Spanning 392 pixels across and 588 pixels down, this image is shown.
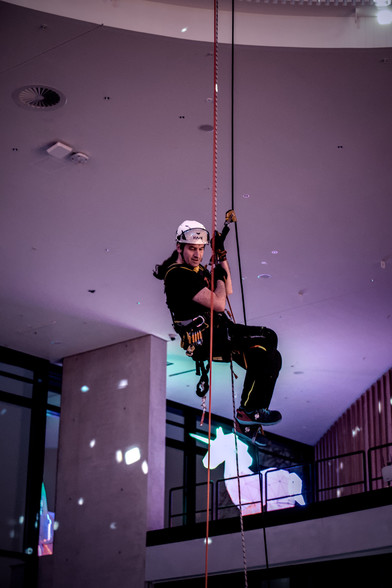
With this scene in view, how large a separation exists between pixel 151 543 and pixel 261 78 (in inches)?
217

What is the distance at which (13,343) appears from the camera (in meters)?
→ 10.2

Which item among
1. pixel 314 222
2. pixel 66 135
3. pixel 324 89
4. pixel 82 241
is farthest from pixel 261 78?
pixel 82 241

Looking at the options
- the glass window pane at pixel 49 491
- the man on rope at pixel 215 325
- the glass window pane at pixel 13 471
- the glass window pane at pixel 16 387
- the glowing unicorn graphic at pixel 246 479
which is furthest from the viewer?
the glowing unicorn graphic at pixel 246 479

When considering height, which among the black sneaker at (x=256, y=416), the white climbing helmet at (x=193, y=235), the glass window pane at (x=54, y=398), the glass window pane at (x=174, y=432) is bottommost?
the black sneaker at (x=256, y=416)

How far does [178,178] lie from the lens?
663cm

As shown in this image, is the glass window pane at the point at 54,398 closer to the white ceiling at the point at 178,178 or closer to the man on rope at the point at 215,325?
the white ceiling at the point at 178,178

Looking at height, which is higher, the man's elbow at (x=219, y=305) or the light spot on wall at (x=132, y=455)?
the light spot on wall at (x=132, y=455)

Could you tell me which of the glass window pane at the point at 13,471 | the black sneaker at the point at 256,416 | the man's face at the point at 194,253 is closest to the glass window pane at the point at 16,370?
the glass window pane at the point at 13,471

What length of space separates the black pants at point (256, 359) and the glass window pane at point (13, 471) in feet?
18.5

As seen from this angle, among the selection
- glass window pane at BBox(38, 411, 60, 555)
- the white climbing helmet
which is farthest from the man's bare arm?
glass window pane at BBox(38, 411, 60, 555)

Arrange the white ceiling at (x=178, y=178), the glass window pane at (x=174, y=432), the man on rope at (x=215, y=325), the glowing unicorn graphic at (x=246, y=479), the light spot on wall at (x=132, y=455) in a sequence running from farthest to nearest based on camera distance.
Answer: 1. the glass window pane at (x=174, y=432)
2. the glowing unicorn graphic at (x=246, y=479)
3. the light spot on wall at (x=132, y=455)
4. the white ceiling at (x=178, y=178)
5. the man on rope at (x=215, y=325)

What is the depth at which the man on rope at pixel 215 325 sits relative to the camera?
15.7ft

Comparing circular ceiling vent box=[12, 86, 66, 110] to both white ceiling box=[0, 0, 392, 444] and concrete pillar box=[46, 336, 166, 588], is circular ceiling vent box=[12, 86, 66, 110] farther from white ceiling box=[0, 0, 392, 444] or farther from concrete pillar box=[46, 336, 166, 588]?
concrete pillar box=[46, 336, 166, 588]

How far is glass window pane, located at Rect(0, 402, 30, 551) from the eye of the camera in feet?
31.7
